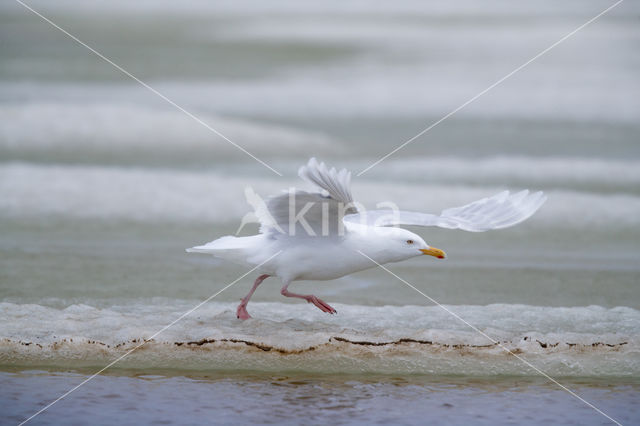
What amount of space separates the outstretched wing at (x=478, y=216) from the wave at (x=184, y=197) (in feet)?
7.80

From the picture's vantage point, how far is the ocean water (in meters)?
5.03

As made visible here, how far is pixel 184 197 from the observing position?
905cm

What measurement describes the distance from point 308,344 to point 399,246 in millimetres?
849

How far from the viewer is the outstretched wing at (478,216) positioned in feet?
19.8

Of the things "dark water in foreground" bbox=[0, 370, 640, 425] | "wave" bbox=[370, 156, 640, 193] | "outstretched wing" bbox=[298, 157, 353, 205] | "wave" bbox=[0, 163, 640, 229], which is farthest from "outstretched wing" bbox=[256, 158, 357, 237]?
"wave" bbox=[370, 156, 640, 193]

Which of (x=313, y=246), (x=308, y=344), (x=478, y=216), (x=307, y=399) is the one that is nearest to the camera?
(x=307, y=399)

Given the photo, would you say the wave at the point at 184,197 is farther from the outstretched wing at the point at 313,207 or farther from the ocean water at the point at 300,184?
the outstretched wing at the point at 313,207

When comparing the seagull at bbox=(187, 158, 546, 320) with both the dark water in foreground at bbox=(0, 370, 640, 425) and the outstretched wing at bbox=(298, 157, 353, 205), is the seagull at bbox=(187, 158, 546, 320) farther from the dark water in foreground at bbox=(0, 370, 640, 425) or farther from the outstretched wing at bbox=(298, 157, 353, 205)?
the dark water in foreground at bbox=(0, 370, 640, 425)

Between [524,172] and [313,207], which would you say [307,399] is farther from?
[524,172]

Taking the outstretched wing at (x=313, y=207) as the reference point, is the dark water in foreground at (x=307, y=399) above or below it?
below

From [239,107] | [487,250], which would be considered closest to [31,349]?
[487,250]

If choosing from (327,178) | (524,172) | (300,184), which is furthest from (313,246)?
(524,172)

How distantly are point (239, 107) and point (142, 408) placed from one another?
7504 millimetres

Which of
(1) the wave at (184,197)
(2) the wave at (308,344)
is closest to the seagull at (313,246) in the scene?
(2) the wave at (308,344)
